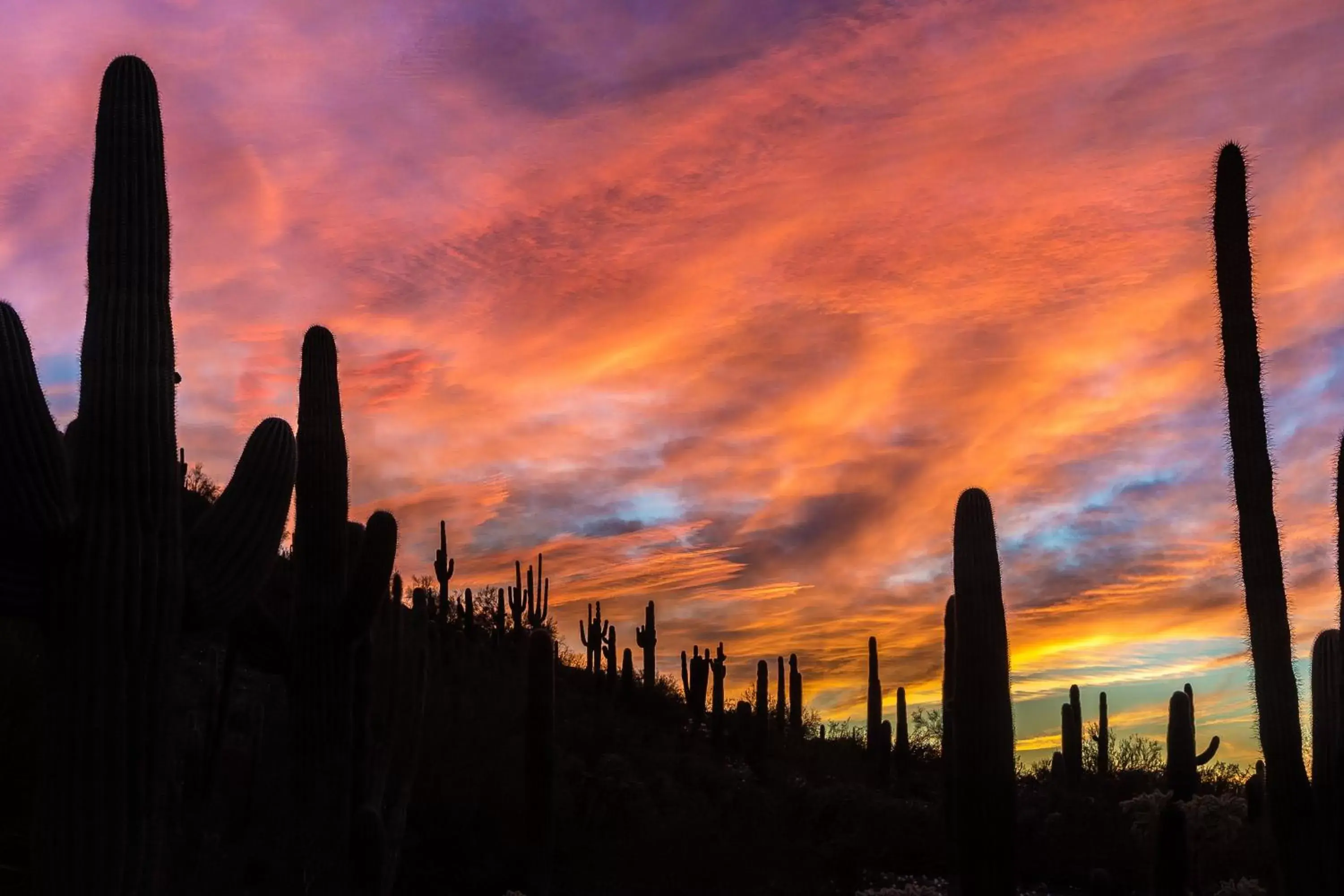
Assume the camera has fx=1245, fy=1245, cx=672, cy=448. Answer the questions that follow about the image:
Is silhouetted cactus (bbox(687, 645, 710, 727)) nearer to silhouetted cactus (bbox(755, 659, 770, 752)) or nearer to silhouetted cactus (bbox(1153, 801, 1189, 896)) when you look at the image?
silhouetted cactus (bbox(755, 659, 770, 752))

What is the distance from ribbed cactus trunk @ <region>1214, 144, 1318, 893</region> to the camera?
9.41m

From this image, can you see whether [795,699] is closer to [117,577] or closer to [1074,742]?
[1074,742]

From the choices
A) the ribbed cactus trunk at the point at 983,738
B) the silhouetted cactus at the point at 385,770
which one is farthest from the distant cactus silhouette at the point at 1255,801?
the silhouetted cactus at the point at 385,770

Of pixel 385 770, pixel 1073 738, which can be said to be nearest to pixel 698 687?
pixel 1073 738

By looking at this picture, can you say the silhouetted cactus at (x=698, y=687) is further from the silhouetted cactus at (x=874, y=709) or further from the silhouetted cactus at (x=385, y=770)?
the silhouetted cactus at (x=385, y=770)

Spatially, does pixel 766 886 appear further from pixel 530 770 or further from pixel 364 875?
pixel 364 875

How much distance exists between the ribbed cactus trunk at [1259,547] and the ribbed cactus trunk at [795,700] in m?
21.8

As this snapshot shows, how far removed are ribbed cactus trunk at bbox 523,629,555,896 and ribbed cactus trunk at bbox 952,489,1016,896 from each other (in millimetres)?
6585

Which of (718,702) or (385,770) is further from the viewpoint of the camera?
(718,702)

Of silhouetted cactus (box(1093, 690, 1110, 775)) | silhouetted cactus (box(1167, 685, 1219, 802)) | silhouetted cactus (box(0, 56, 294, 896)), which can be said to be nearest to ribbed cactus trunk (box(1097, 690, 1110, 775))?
silhouetted cactus (box(1093, 690, 1110, 775))

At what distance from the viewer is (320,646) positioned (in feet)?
32.8

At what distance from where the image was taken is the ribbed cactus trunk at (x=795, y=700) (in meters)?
31.6

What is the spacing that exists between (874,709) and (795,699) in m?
3.05

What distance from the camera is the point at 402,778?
11.7m
